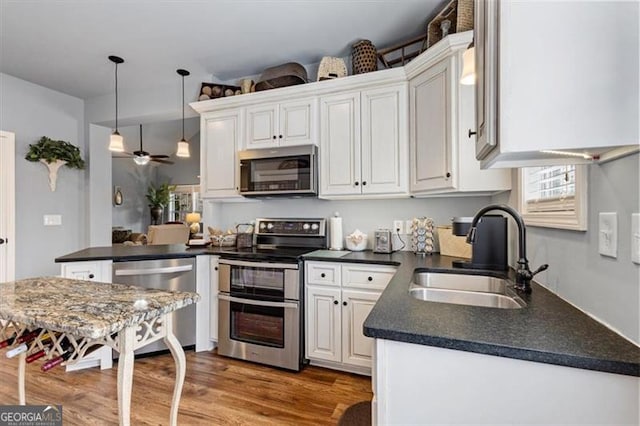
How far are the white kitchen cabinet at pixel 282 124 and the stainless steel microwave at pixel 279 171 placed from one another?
9 cm

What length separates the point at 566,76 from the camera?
651mm

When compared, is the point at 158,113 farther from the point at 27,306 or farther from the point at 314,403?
the point at 314,403

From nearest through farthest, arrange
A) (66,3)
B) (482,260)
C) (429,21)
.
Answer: (482,260) < (66,3) < (429,21)

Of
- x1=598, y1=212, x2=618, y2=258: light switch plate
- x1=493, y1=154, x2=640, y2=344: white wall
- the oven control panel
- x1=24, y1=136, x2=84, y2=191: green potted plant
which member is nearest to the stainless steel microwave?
the oven control panel

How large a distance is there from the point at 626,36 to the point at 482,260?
1325 millimetres

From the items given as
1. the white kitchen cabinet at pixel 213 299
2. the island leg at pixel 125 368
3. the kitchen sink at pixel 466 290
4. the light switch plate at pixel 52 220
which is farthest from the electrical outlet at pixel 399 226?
the light switch plate at pixel 52 220

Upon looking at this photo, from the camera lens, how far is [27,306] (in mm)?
1202

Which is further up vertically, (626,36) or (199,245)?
(626,36)

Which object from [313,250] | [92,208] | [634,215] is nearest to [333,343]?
[313,250]

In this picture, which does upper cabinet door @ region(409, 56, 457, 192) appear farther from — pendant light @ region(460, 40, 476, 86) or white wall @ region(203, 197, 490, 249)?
pendant light @ region(460, 40, 476, 86)

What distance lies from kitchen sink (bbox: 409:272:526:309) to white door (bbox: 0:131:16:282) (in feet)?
13.4

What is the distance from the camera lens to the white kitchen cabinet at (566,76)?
0.64 m

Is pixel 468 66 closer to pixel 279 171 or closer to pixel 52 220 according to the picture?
pixel 279 171

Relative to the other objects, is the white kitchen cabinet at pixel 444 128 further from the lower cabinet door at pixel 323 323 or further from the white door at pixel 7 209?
the white door at pixel 7 209
